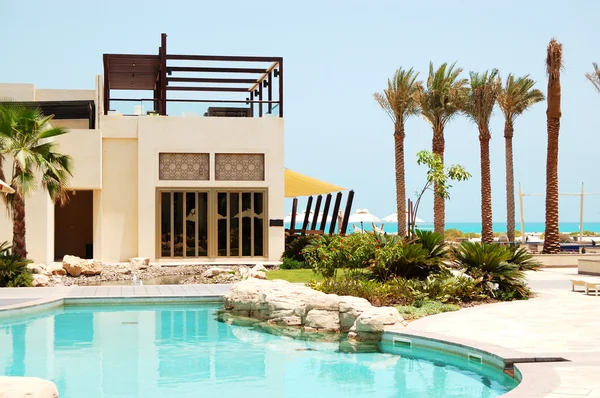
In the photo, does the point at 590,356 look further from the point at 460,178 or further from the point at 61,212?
the point at 61,212

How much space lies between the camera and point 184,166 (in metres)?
25.2

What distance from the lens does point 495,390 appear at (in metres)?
9.16

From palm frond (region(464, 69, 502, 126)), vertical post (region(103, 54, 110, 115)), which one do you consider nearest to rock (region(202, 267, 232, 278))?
vertical post (region(103, 54, 110, 115))

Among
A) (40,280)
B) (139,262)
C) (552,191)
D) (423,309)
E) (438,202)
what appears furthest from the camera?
(438,202)

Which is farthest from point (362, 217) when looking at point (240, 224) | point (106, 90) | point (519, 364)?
point (519, 364)

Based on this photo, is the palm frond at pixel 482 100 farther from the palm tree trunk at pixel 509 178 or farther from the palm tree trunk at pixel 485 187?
the palm tree trunk at pixel 509 178

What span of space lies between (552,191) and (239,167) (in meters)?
10.9

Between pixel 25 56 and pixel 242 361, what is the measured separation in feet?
64.6

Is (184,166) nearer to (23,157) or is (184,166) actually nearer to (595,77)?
(23,157)

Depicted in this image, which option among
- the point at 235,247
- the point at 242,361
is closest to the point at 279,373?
the point at 242,361

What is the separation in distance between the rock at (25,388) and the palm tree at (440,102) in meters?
30.2

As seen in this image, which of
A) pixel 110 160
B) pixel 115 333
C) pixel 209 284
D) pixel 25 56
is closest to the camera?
pixel 115 333

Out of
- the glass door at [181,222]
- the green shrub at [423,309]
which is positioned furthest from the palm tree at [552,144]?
the green shrub at [423,309]

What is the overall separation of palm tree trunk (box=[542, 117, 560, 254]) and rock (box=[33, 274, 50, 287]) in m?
16.6
